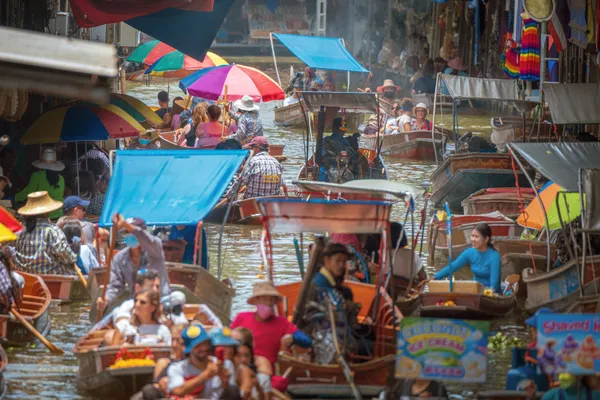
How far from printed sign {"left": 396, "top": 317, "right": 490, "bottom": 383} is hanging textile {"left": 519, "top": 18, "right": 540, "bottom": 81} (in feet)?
38.7

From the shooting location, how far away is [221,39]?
169ft

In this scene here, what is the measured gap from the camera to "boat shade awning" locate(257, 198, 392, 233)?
9.88m

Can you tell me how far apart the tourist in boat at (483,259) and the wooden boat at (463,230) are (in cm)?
230

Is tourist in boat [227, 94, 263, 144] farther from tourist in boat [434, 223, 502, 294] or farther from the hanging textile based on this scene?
tourist in boat [434, 223, 502, 294]

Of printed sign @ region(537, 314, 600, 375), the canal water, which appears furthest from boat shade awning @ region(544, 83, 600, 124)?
printed sign @ region(537, 314, 600, 375)

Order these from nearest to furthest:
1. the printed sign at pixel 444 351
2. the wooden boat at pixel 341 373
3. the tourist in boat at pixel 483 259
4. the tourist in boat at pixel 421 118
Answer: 1. the printed sign at pixel 444 351
2. the wooden boat at pixel 341 373
3. the tourist in boat at pixel 483 259
4. the tourist in boat at pixel 421 118

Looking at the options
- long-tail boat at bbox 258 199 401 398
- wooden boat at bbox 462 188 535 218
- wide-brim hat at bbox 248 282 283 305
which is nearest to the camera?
long-tail boat at bbox 258 199 401 398

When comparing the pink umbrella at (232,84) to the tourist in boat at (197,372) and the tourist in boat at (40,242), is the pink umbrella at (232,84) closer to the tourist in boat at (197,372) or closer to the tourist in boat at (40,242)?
the tourist in boat at (40,242)

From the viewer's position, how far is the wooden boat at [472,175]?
737 inches

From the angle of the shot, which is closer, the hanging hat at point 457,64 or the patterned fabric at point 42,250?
the patterned fabric at point 42,250

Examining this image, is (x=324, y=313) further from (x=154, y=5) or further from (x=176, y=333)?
(x=154, y=5)

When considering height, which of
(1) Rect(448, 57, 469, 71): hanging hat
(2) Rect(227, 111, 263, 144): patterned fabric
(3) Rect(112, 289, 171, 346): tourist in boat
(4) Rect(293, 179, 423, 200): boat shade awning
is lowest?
(3) Rect(112, 289, 171, 346): tourist in boat

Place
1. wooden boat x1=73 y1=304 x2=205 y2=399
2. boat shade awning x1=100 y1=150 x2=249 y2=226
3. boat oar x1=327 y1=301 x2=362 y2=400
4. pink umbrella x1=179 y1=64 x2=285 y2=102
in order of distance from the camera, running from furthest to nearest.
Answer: pink umbrella x1=179 y1=64 x2=285 y2=102 → boat shade awning x1=100 y1=150 x2=249 y2=226 → wooden boat x1=73 y1=304 x2=205 y2=399 → boat oar x1=327 y1=301 x2=362 y2=400

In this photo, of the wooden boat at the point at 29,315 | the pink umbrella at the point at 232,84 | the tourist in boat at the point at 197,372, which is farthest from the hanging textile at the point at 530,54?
the tourist in boat at the point at 197,372
